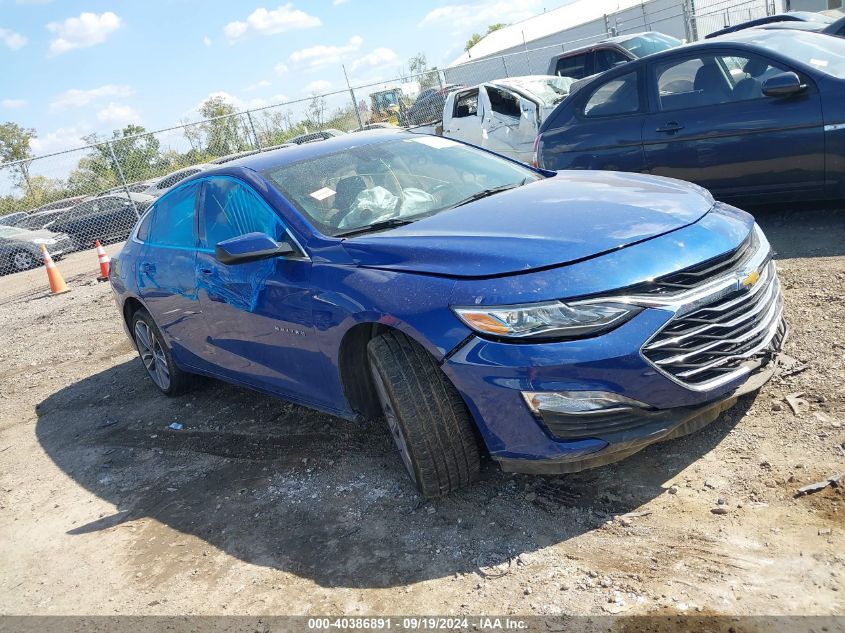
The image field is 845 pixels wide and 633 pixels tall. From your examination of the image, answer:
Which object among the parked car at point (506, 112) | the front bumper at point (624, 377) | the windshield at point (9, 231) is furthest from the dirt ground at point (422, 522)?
the windshield at point (9, 231)

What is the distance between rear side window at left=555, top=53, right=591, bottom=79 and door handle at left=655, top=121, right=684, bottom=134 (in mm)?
9329

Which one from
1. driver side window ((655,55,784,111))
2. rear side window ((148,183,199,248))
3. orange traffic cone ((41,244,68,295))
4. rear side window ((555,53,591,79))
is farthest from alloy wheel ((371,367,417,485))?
rear side window ((555,53,591,79))

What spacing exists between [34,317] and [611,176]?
919 cm

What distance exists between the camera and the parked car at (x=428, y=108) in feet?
69.2

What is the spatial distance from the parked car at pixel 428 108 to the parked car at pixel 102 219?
8.05 metres

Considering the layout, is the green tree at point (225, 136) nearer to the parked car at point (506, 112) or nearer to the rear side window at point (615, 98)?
the parked car at point (506, 112)

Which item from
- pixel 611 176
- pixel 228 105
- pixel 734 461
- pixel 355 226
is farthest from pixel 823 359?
pixel 228 105

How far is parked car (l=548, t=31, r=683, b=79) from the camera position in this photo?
14945mm

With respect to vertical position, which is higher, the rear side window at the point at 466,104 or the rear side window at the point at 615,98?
the rear side window at the point at 466,104

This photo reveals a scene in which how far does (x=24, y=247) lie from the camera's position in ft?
59.7

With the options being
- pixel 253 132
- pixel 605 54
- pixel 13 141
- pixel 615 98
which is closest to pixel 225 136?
pixel 253 132

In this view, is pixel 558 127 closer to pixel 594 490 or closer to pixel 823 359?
pixel 823 359

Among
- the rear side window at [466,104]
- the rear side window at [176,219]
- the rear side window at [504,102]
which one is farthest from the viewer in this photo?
the rear side window at [466,104]

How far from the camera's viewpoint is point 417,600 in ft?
9.27
